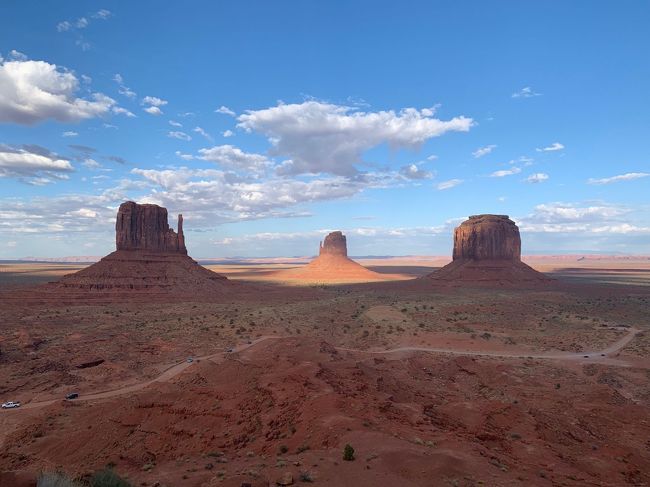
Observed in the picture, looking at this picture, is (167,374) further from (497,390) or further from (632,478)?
(632,478)

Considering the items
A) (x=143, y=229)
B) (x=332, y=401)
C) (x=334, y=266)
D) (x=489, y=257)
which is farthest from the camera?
(x=334, y=266)

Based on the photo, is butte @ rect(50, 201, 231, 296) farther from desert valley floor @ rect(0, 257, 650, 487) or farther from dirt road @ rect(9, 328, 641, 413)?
dirt road @ rect(9, 328, 641, 413)

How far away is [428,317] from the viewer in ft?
149

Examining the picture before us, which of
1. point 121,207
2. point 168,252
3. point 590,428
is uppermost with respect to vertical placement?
point 121,207

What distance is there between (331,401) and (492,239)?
80547mm

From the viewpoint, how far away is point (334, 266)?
142 meters

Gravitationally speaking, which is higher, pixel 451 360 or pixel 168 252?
pixel 168 252

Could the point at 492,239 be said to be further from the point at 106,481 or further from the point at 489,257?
the point at 106,481

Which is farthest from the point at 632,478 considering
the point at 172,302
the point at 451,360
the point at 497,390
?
the point at 172,302

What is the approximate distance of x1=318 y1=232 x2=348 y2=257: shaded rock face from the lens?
148 meters

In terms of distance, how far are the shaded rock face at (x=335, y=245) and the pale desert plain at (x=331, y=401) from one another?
102 metres

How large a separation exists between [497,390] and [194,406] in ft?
55.4

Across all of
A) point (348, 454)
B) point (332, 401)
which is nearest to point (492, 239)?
point (332, 401)

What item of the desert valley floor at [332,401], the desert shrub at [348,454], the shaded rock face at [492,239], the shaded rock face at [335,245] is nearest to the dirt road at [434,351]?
the desert valley floor at [332,401]
